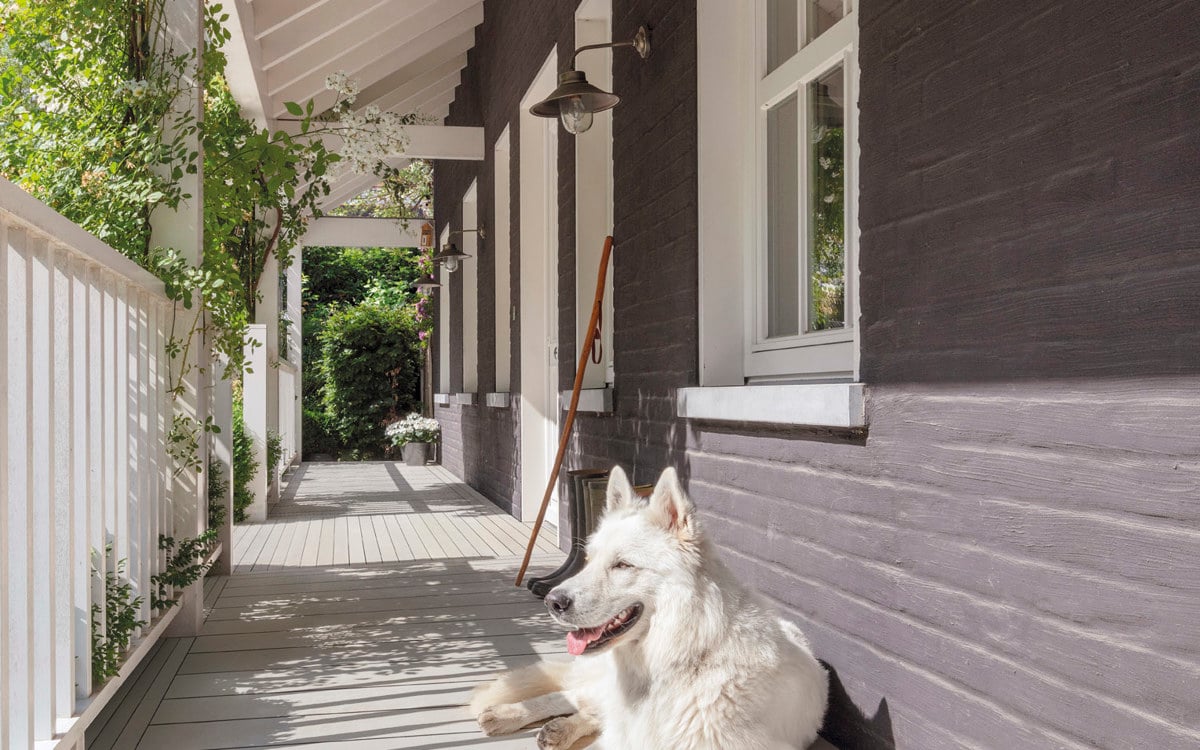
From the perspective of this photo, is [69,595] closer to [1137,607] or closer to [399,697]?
[399,697]

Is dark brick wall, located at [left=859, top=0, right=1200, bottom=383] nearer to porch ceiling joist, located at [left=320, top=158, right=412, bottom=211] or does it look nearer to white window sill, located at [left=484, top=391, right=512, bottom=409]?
white window sill, located at [left=484, top=391, right=512, bottom=409]

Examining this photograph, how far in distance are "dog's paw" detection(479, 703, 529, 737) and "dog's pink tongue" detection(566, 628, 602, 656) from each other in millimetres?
749

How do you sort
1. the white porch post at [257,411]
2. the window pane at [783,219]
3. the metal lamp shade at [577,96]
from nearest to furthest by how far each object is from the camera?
the window pane at [783,219], the metal lamp shade at [577,96], the white porch post at [257,411]

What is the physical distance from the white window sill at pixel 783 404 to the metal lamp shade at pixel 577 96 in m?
1.22

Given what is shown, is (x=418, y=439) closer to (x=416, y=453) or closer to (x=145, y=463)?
(x=416, y=453)

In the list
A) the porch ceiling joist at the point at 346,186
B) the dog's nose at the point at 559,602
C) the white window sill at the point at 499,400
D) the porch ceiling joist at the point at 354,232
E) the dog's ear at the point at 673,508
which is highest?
the porch ceiling joist at the point at 346,186

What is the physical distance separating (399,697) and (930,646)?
1.66 meters

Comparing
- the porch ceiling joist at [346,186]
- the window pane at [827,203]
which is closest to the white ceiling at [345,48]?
the porch ceiling joist at [346,186]

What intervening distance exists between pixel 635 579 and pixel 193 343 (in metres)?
2.41

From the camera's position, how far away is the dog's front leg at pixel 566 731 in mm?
2328

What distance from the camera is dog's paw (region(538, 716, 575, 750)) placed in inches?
91.6

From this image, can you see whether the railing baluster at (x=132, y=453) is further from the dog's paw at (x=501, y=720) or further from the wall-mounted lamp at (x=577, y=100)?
the wall-mounted lamp at (x=577, y=100)

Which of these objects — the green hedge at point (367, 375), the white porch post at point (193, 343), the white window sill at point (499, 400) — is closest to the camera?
the white porch post at point (193, 343)

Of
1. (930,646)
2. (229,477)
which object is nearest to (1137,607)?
(930,646)
